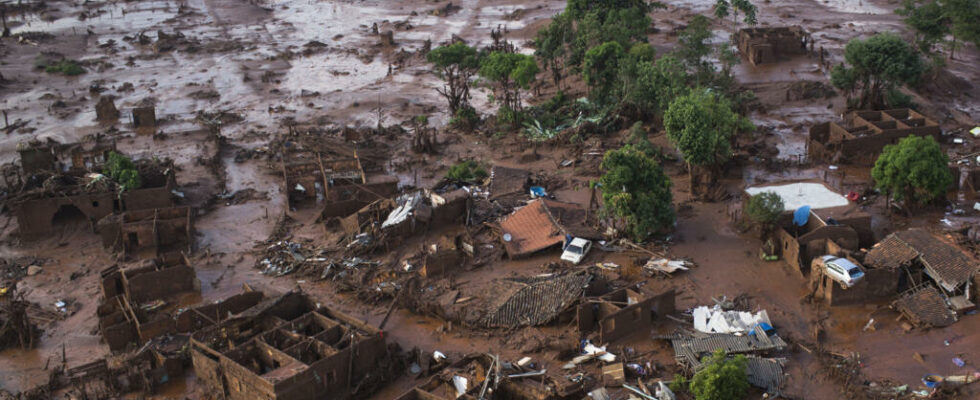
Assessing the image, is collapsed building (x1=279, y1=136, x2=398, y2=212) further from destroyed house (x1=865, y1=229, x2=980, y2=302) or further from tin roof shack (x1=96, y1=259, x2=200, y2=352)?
destroyed house (x1=865, y1=229, x2=980, y2=302)

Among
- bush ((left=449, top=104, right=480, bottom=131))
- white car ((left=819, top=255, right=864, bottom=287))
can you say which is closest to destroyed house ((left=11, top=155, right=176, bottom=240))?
bush ((left=449, top=104, right=480, bottom=131))

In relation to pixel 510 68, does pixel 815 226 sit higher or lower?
lower

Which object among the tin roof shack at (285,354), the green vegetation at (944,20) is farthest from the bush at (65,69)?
the green vegetation at (944,20)

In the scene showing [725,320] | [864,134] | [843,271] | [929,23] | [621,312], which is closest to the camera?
[621,312]

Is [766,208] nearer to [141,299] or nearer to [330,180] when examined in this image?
[330,180]

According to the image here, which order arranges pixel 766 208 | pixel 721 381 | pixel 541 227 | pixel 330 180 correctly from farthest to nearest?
pixel 330 180 → pixel 541 227 → pixel 766 208 → pixel 721 381

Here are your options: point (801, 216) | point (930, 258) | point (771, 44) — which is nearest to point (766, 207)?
point (801, 216)
